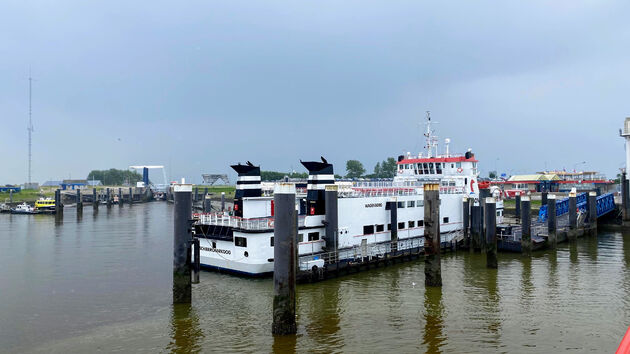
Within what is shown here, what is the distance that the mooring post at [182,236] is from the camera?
22.0 m

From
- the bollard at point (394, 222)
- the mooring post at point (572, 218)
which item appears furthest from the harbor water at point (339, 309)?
the mooring post at point (572, 218)

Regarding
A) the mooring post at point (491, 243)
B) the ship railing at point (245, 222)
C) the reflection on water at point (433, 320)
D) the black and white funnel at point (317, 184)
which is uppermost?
the black and white funnel at point (317, 184)

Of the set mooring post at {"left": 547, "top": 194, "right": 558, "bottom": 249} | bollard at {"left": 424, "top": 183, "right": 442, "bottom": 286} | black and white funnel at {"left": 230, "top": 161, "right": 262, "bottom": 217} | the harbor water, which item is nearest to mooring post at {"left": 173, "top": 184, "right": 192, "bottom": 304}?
the harbor water

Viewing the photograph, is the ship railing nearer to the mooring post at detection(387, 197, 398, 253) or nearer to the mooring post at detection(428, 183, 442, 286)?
the mooring post at detection(387, 197, 398, 253)

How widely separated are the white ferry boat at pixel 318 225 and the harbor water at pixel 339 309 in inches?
67.1

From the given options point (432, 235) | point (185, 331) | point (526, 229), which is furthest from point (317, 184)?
point (526, 229)

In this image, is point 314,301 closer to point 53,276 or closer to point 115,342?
point 115,342

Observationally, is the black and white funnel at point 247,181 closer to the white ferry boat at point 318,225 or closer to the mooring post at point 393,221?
the white ferry boat at point 318,225

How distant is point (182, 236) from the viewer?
872 inches

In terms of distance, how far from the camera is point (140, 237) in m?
53.7

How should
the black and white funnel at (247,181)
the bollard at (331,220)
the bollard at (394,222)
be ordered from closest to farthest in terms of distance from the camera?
1. the bollard at (331,220)
2. the bollard at (394,222)
3. the black and white funnel at (247,181)

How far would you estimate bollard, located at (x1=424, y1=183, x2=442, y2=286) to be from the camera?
1016 inches

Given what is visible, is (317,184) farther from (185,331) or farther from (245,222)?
(185,331)

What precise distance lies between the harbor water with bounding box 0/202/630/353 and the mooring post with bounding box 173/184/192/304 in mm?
1722
